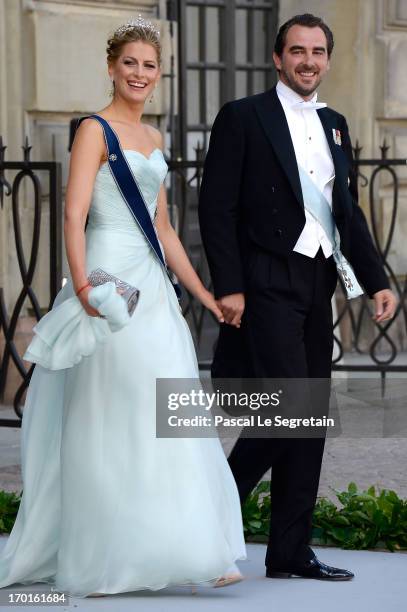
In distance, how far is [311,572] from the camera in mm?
4820

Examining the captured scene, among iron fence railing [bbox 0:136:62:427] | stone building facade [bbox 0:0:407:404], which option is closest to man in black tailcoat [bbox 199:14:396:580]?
iron fence railing [bbox 0:136:62:427]

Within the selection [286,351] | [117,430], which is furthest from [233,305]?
[117,430]

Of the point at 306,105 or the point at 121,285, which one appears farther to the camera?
the point at 306,105

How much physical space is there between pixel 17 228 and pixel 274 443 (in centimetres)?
324

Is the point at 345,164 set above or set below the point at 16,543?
above

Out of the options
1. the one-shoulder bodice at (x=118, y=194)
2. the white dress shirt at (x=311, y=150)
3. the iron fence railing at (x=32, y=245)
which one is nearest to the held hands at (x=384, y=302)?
the white dress shirt at (x=311, y=150)

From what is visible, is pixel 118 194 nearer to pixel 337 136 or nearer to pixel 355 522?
pixel 337 136

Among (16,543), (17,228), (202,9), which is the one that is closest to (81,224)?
(16,543)

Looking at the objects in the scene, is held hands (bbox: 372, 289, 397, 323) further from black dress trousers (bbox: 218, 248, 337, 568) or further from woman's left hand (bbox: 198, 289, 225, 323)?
woman's left hand (bbox: 198, 289, 225, 323)

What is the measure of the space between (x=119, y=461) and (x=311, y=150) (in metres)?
1.14

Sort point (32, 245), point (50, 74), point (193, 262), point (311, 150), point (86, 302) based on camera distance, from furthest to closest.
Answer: point (193, 262), point (50, 74), point (32, 245), point (311, 150), point (86, 302)

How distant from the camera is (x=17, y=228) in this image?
7.66 meters

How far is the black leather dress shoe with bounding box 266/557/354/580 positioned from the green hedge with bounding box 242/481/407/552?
529mm

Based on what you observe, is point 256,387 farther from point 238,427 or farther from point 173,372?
point 238,427
